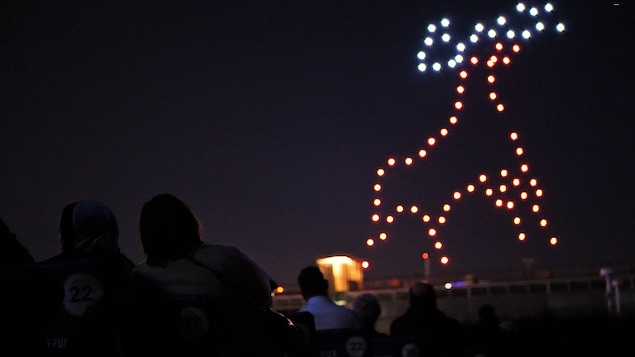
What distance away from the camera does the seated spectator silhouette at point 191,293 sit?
3691mm

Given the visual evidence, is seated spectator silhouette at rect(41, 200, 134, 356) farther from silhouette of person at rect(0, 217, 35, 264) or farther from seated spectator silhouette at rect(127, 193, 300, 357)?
silhouette of person at rect(0, 217, 35, 264)

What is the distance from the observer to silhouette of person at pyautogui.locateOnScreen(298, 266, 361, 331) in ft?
21.1

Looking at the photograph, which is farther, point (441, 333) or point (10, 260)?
point (441, 333)

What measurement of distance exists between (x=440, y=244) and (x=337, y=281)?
14.0ft

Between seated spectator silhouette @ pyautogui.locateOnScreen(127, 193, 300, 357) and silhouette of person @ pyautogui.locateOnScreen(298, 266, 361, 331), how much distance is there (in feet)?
6.84

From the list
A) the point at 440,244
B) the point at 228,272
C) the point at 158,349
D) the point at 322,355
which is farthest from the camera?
the point at 440,244

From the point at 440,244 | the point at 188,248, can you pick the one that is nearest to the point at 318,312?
the point at 188,248

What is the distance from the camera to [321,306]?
657 cm

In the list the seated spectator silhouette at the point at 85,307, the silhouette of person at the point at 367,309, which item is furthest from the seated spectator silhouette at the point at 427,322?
the seated spectator silhouette at the point at 85,307

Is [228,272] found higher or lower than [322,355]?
higher

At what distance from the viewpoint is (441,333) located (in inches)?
305

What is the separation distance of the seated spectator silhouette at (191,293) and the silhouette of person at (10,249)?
1.31 feet

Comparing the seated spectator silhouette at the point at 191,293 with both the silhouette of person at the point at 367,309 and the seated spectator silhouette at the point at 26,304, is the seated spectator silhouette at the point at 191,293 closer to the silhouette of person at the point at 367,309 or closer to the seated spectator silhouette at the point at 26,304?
the seated spectator silhouette at the point at 26,304

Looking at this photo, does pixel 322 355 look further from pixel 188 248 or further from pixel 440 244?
pixel 440 244
